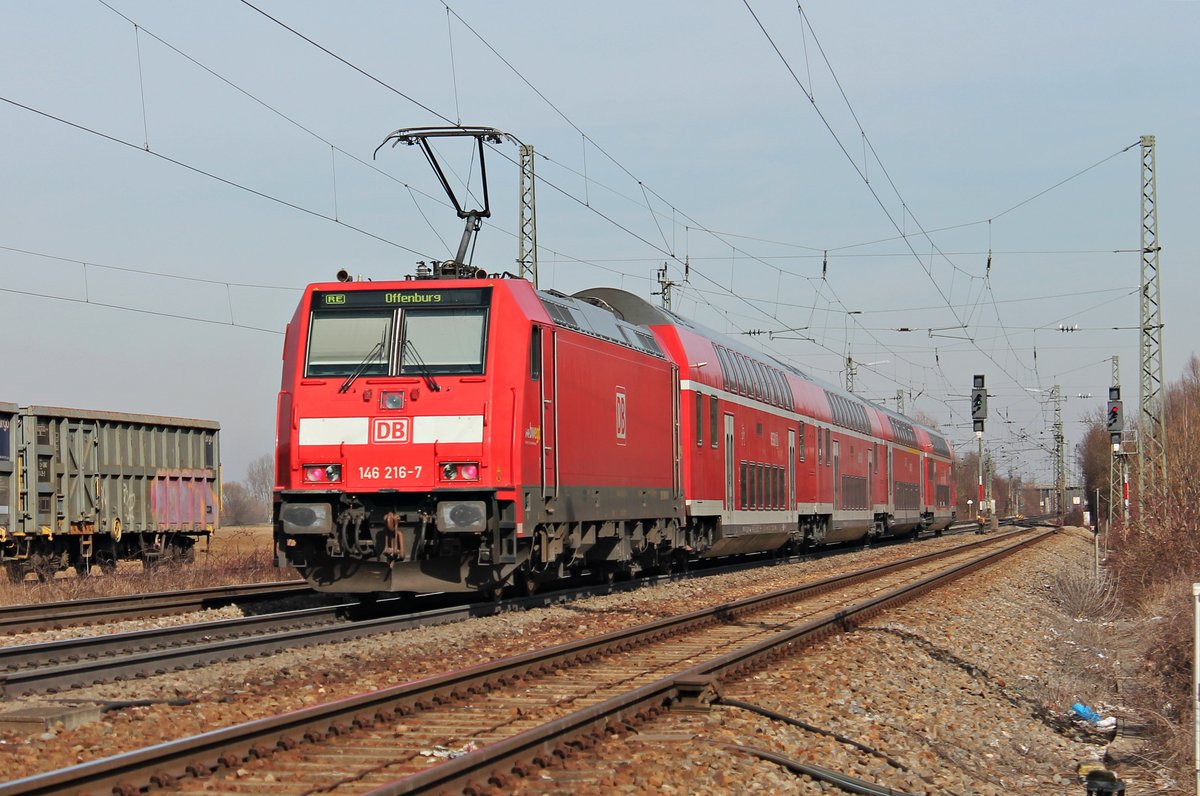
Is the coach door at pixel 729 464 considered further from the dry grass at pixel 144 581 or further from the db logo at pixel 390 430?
the db logo at pixel 390 430

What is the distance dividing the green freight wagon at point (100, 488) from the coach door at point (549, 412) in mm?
11777

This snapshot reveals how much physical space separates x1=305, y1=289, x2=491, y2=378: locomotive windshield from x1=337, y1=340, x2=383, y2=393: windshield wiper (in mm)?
11

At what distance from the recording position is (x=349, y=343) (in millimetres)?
14641

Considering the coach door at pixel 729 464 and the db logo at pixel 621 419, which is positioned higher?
the db logo at pixel 621 419

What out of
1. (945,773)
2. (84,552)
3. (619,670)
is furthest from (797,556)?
(945,773)

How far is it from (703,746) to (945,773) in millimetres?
1612

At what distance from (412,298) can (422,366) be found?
0.81m

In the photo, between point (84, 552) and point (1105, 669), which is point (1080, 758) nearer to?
point (1105, 669)

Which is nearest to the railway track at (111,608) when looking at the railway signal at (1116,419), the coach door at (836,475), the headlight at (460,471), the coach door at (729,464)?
the headlight at (460,471)

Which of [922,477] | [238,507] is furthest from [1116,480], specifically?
[238,507]

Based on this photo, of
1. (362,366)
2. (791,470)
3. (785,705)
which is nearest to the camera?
(785,705)

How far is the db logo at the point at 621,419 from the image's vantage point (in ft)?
58.4

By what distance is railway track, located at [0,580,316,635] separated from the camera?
1427 cm

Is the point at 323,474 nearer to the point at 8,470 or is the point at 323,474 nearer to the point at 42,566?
the point at 8,470
